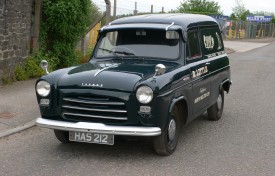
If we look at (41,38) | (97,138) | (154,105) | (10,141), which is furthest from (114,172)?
(41,38)

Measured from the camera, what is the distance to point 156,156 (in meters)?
5.45

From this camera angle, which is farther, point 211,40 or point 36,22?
point 36,22

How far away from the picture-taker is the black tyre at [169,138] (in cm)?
527

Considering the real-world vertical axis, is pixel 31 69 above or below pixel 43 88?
Answer: below

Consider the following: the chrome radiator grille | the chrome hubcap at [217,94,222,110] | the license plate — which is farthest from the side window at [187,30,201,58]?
the license plate

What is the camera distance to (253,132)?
686cm

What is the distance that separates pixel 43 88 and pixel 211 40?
3.24 m

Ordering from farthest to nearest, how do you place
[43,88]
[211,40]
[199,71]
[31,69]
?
[31,69], [211,40], [199,71], [43,88]

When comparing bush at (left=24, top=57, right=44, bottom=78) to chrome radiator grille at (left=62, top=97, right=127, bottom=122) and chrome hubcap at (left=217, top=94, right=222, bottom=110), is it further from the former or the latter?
chrome radiator grille at (left=62, top=97, right=127, bottom=122)

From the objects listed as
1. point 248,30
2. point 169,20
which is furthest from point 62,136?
point 248,30

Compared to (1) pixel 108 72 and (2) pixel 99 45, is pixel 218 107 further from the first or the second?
(1) pixel 108 72

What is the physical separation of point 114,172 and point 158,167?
1.82 ft

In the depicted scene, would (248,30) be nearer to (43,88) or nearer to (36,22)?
(36,22)

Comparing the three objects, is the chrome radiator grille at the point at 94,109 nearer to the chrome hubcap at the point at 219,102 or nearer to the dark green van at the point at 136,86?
the dark green van at the point at 136,86
